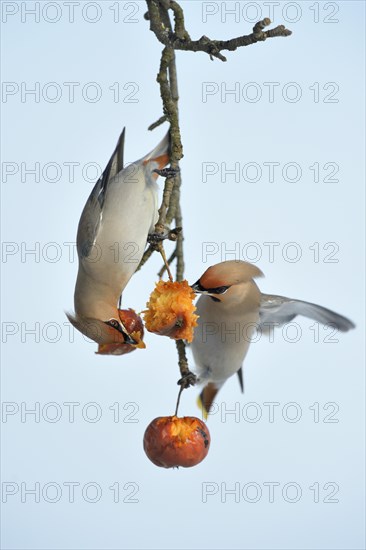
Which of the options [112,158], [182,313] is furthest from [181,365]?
[112,158]

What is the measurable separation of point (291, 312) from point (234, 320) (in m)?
0.17

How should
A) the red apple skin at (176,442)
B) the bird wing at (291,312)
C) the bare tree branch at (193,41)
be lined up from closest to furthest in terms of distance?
the bare tree branch at (193,41) → the red apple skin at (176,442) → the bird wing at (291,312)

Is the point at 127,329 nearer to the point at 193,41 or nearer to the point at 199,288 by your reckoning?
the point at 199,288

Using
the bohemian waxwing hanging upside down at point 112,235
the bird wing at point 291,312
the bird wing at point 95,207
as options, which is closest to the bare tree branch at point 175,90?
the bohemian waxwing hanging upside down at point 112,235

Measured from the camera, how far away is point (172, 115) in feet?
4.44

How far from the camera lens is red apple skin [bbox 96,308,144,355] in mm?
1371

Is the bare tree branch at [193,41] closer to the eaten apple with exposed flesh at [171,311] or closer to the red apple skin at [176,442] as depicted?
the eaten apple with exposed flesh at [171,311]

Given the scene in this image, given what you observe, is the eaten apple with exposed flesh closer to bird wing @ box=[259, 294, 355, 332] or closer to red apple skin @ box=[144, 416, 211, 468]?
red apple skin @ box=[144, 416, 211, 468]

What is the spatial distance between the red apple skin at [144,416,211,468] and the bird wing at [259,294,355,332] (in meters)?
0.44

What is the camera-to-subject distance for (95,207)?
168 centimetres

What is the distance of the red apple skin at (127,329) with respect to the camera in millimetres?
1371

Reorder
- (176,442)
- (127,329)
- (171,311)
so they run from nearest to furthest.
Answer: (171,311) < (176,442) < (127,329)

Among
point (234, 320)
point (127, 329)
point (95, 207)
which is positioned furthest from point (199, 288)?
point (95, 207)

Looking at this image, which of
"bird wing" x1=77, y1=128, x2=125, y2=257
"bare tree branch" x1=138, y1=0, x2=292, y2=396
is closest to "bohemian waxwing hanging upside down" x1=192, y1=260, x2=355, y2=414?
"bare tree branch" x1=138, y1=0, x2=292, y2=396
